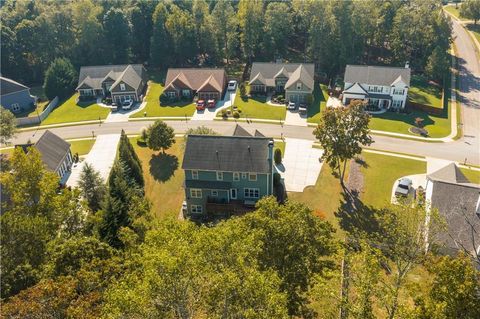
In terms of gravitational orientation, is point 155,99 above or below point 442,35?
below

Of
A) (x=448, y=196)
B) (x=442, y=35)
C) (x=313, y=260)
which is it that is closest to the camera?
(x=313, y=260)

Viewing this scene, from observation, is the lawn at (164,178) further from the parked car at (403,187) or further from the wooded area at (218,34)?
the wooded area at (218,34)

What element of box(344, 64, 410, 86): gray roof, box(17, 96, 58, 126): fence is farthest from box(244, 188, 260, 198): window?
box(17, 96, 58, 126): fence

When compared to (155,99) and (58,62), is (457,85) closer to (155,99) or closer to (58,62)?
(155,99)

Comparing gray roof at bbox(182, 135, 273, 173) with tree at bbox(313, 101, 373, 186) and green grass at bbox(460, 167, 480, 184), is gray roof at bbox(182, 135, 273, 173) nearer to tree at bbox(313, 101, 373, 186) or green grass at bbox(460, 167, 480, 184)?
tree at bbox(313, 101, 373, 186)

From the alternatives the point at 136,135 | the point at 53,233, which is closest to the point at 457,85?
the point at 136,135

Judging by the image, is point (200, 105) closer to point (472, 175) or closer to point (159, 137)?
point (159, 137)

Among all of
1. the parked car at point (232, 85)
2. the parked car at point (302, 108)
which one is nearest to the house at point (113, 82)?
the parked car at point (232, 85)
